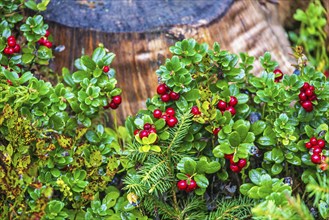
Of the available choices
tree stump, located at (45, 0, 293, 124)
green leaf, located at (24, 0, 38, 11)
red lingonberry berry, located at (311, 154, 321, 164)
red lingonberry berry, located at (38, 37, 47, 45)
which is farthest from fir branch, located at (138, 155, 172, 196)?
green leaf, located at (24, 0, 38, 11)

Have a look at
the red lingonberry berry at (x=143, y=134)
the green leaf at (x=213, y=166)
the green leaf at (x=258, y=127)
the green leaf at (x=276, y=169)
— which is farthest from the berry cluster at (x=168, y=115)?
the green leaf at (x=276, y=169)

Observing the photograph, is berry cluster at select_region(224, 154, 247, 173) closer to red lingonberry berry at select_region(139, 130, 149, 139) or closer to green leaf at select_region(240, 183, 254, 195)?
green leaf at select_region(240, 183, 254, 195)

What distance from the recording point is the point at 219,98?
2.25m

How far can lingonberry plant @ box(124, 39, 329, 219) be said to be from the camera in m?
2.09

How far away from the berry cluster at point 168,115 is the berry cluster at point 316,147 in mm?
544

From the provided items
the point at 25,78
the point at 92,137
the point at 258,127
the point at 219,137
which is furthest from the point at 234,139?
the point at 25,78

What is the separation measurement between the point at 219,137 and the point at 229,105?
185mm

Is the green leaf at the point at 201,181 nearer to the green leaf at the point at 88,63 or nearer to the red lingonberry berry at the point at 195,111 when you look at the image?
the red lingonberry berry at the point at 195,111

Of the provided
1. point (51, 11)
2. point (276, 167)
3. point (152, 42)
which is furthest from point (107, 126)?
point (276, 167)

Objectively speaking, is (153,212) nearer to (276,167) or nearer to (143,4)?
(276,167)

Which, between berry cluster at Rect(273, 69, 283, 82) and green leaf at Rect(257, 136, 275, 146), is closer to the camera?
green leaf at Rect(257, 136, 275, 146)

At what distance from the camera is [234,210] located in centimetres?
206

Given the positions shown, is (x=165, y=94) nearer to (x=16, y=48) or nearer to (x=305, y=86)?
(x=305, y=86)

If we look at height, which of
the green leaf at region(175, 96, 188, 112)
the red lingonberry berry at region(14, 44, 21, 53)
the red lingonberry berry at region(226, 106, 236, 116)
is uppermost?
the red lingonberry berry at region(14, 44, 21, 53)
